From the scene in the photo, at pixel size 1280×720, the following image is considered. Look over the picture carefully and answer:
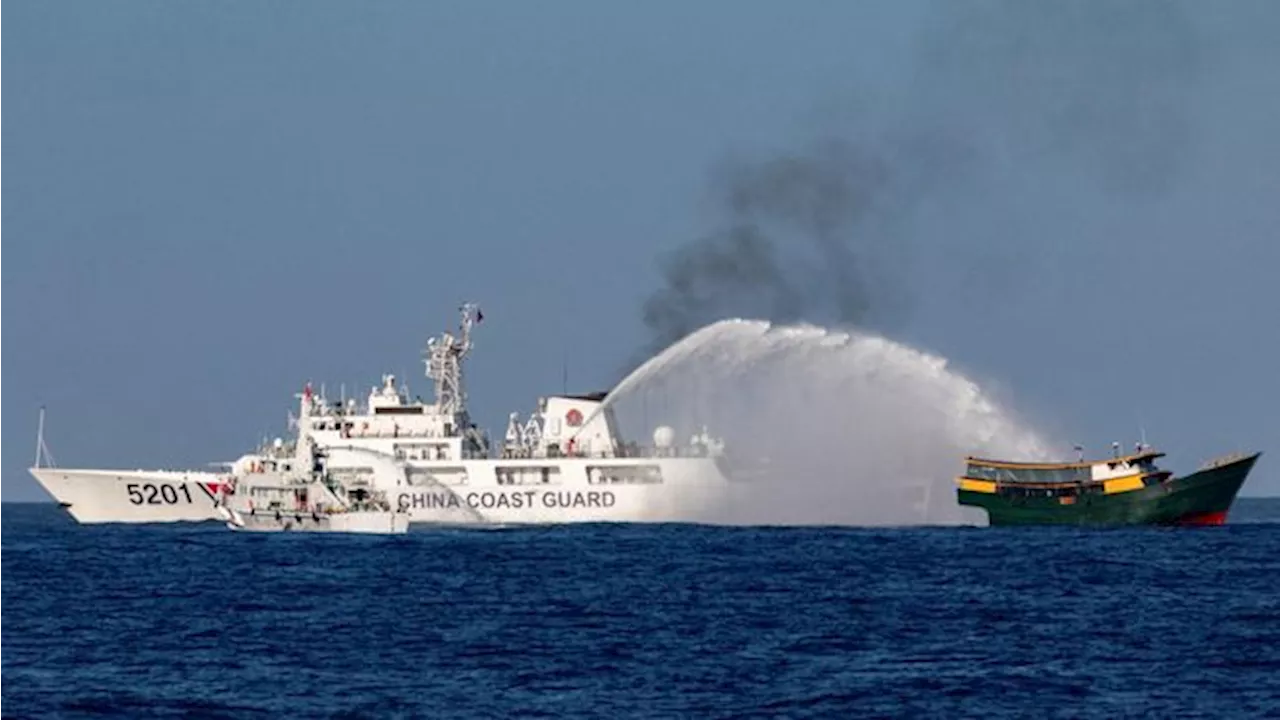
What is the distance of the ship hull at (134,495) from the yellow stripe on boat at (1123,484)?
176ft

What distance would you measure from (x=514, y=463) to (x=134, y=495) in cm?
2575

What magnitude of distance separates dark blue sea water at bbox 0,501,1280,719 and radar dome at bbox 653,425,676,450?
78.2 ft

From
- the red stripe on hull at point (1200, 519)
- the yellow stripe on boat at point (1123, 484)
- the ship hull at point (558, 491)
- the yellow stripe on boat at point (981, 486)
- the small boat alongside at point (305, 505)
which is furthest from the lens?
the ship hull at point (558, 491)

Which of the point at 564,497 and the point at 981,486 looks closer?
the point at 981,486

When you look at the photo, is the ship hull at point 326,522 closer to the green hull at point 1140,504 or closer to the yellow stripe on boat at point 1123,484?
the green hull at point 1140,504

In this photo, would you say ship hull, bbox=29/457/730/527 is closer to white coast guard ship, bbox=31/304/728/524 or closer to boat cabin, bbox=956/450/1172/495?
white coast guard ship, bbox=31/304/728/524

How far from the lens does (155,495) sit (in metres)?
133

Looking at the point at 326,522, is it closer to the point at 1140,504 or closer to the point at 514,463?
the point at 514,463

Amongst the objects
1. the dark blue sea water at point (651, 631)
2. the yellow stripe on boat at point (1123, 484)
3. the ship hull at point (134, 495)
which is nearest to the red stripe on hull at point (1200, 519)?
the yellow stripe on boat at point (1123, 484)

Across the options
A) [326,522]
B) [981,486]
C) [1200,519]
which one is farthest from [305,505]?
[1200,519]

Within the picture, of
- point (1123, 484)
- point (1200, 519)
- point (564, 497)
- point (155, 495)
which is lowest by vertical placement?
point (1200, 519)

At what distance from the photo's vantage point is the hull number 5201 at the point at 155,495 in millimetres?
131750

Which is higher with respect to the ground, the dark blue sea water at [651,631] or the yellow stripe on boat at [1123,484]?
the yellow stripe on boat at [1123,484]

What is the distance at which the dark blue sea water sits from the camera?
4656 cm
